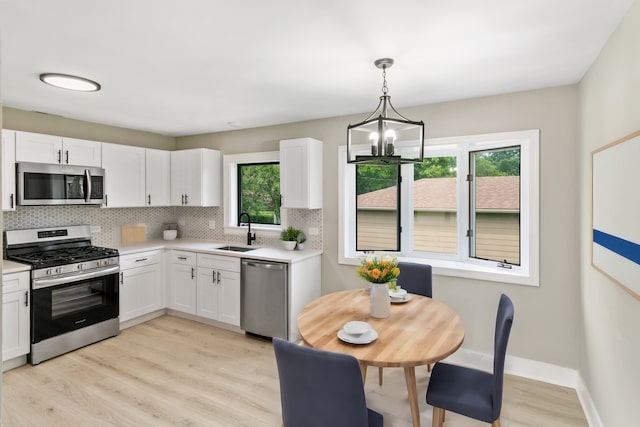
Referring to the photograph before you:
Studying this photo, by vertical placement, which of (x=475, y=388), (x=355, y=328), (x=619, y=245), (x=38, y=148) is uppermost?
(x=38, y=148)

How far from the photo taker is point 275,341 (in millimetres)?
1695

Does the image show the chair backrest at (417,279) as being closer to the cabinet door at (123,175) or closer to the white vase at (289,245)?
the white vase at (289,245)

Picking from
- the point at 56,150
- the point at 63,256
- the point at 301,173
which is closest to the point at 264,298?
the point at 301,173

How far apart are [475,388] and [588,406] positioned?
3.83ft

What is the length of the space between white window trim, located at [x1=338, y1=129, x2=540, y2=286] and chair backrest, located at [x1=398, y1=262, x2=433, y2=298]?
406mm

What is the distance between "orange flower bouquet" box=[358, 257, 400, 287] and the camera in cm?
240

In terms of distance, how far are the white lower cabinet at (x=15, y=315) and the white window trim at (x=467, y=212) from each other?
299 centimetres

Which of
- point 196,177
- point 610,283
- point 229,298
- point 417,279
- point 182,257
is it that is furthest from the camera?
point 196,177

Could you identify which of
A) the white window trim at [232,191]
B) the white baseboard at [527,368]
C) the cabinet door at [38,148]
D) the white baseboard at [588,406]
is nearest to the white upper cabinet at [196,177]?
the white window trim at [232,191]

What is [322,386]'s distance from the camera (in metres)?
1.61

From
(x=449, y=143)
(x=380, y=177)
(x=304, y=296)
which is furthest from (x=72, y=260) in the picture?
(x=449, y=143)

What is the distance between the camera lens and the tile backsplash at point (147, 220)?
3887 millimetres

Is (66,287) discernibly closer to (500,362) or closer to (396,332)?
(396,332)

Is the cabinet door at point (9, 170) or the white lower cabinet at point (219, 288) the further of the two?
the white lower cabinet at point (219, 288)
